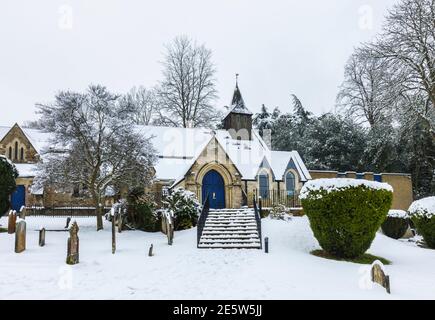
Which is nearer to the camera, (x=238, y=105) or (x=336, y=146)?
(x=238, y=105)

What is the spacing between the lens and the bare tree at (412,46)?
1833 cm

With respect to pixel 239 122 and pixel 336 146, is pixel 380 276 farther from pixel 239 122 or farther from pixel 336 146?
pixel 336 146

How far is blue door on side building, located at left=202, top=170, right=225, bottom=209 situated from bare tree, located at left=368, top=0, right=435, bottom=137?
1233 cm

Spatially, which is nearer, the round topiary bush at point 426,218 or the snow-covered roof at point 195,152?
the round topiary bush at point 426,218

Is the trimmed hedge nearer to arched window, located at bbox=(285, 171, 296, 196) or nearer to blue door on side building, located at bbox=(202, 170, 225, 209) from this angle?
arched window, located at bbox=(285, 171, 296, 196)

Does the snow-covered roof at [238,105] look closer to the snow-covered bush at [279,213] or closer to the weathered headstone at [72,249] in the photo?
the snow-covered bush at [279,213]

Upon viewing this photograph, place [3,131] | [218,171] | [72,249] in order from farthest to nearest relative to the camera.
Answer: [3,131]
[218,171]
[72,249]

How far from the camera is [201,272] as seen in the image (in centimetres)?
1010

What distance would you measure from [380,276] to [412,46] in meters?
15.3

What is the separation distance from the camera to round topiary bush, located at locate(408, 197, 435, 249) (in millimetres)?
14688

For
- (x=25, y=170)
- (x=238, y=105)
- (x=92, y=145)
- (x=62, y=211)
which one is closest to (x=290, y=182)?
(x=238, y=105)

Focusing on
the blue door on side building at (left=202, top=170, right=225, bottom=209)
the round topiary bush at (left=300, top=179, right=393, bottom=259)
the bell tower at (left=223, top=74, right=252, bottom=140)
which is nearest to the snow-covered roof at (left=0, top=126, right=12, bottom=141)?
the blue door on side building at (left=202, top=170, right=225, bottom=209)

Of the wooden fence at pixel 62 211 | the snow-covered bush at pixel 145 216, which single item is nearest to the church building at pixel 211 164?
the wooden fence at pixel 62 211

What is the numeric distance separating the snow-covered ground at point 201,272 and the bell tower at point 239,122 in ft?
50.7
